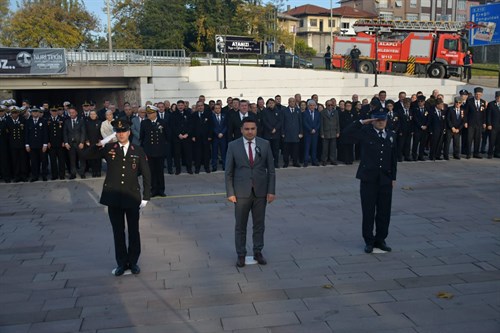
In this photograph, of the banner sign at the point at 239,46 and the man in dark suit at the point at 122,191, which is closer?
the man in dark suit at the point at 122,191

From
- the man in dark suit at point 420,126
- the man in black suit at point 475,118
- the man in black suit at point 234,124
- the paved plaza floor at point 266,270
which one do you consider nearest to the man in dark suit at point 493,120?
the man in black suit at point 475,118

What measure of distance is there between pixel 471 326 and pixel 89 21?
45.8m

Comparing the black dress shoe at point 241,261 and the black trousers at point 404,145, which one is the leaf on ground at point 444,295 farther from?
the black trousers at point 404,145

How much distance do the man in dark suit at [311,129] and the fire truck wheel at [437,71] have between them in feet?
62.1

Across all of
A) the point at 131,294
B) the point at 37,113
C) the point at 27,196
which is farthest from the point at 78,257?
the point at 37,113

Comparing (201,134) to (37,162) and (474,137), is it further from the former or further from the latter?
(474,137)

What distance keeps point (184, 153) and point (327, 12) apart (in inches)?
2708

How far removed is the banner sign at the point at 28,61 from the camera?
2527cm

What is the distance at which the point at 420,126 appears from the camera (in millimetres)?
14648

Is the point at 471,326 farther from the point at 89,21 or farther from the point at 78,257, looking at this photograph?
the point at 89,21

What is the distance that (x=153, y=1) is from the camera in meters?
42.4

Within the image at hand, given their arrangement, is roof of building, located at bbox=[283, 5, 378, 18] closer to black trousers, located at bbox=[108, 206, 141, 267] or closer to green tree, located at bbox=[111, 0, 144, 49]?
green tree, located at bbox=[111, 0, 144, 49]

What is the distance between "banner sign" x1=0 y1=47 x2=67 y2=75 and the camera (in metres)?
25.3

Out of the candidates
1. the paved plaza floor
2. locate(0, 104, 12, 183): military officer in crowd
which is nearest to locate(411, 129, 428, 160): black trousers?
the paved plaza floor
